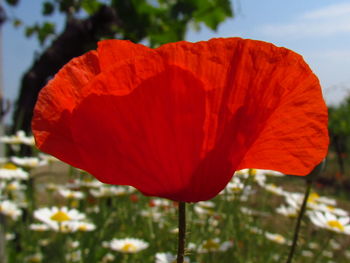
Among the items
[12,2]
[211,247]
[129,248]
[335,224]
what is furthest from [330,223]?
[12,2]

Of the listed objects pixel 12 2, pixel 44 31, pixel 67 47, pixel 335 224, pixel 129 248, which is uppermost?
pixel 12 2

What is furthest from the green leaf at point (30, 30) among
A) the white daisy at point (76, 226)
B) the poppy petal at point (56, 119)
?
the poppy petal at point (56, 119)

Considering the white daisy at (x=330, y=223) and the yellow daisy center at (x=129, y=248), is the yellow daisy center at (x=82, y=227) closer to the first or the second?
the yellow daisy center at (x=129, y=248)

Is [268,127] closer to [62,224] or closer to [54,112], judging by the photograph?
[54,112]

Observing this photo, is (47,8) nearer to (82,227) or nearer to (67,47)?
(67,47)

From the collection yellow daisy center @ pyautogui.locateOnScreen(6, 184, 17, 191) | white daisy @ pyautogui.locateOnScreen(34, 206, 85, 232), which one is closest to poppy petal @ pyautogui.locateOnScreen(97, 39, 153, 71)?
white daisy @ pyautogui.locateOnScreen(34, 206, 85, 232)

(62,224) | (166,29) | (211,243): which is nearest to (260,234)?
(211,243)
